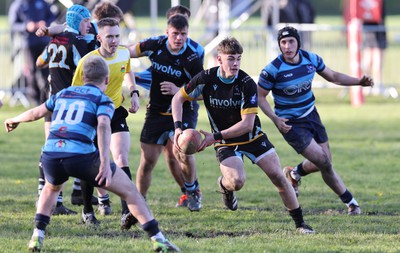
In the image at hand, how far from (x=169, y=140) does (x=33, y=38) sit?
10.2 m

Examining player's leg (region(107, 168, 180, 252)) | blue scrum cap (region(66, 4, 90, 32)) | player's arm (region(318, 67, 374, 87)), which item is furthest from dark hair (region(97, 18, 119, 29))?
player's arm (region(318, 67, 374, 87))

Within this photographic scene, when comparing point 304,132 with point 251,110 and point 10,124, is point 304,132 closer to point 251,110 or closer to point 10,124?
point 251,110

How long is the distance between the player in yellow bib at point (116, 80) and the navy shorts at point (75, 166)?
4.57 ft

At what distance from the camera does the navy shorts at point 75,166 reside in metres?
7.04

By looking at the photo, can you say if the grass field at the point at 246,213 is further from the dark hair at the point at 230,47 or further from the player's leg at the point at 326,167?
the dark hair at the point at 230,47

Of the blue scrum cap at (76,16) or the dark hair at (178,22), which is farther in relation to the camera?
the dark hair at (178,22)

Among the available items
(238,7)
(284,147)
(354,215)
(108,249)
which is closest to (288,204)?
(354,215)

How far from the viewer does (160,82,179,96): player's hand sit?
9515 millimetres

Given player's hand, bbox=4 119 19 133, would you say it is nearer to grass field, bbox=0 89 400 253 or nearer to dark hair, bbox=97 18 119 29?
grass field, bbox=0 89 400 253

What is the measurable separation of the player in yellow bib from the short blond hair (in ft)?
3.95

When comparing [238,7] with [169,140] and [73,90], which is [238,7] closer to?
[169,140]

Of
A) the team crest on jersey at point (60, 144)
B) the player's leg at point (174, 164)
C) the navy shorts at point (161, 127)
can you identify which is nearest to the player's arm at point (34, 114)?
the team crest on jersey at point (60, 144)

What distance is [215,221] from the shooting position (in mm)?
8883

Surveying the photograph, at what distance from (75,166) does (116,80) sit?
2.03 m
